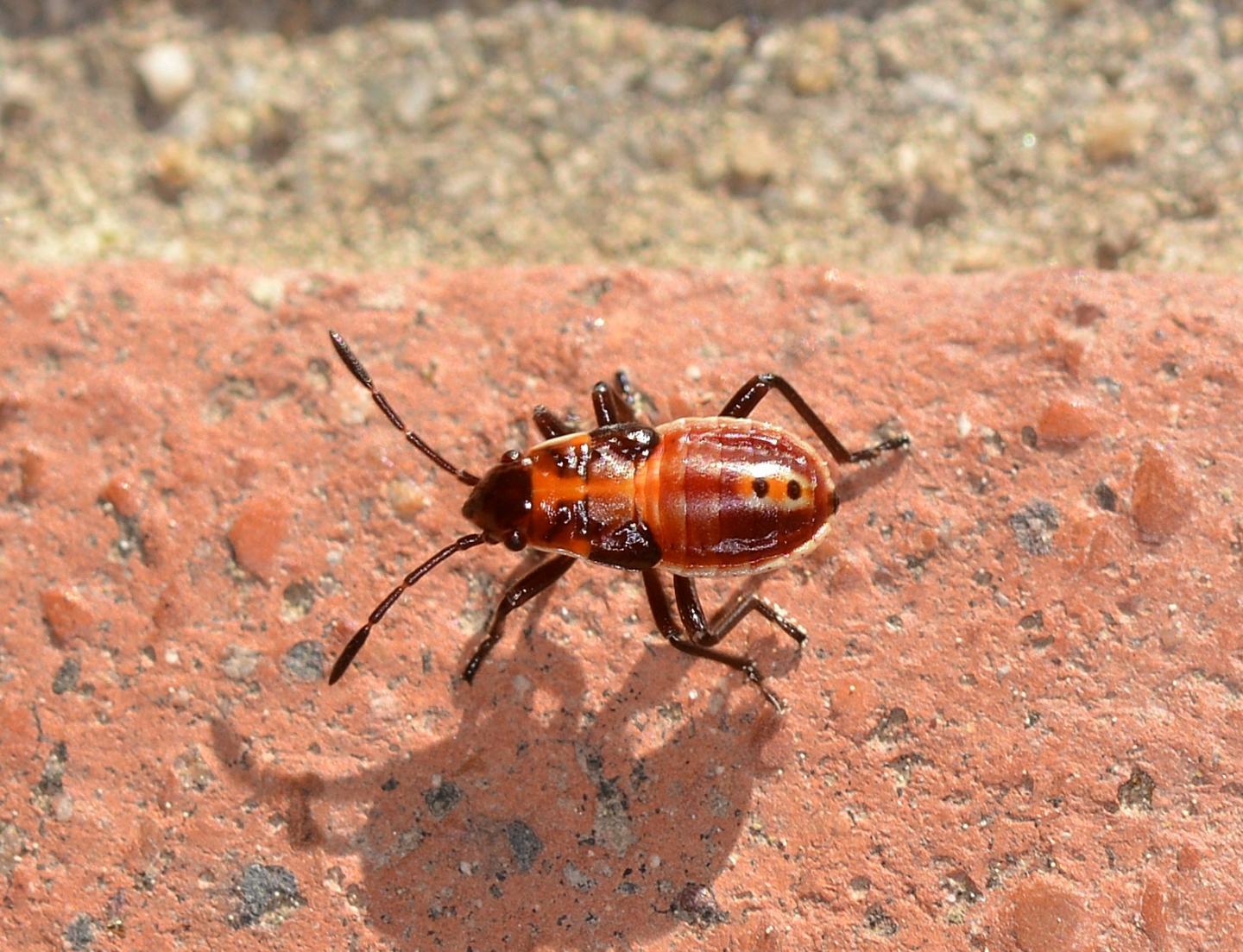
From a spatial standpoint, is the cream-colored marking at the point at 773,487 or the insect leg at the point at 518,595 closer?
the cream-colored marking at the point at 773,487

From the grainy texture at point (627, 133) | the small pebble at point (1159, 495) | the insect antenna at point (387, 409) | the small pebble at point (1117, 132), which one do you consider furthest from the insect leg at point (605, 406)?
the small pebble at point (1117, 132)

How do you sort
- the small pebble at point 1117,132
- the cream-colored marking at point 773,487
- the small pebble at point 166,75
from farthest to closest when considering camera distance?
the small pebble at point 166,75
the small pebble at point 1117,132
the cream-colored marking at point 773,487

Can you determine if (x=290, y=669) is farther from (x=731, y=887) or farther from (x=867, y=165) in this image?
(x=867, y=165)

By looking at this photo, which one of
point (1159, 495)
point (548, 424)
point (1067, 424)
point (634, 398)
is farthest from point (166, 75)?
point (1159, 495)

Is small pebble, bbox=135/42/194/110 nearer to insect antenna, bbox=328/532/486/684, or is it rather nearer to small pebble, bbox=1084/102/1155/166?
insect antenna, bbox=328/532/486/684

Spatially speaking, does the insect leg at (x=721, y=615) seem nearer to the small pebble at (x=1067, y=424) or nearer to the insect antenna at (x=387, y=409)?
the insect antenna at (x=387, y=409)

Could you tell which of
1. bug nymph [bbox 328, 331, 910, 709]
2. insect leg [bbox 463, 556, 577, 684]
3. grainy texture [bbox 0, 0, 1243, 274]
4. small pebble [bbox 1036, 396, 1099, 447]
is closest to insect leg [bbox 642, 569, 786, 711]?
bug nymph [bbox 328, 331, 910, 709]
